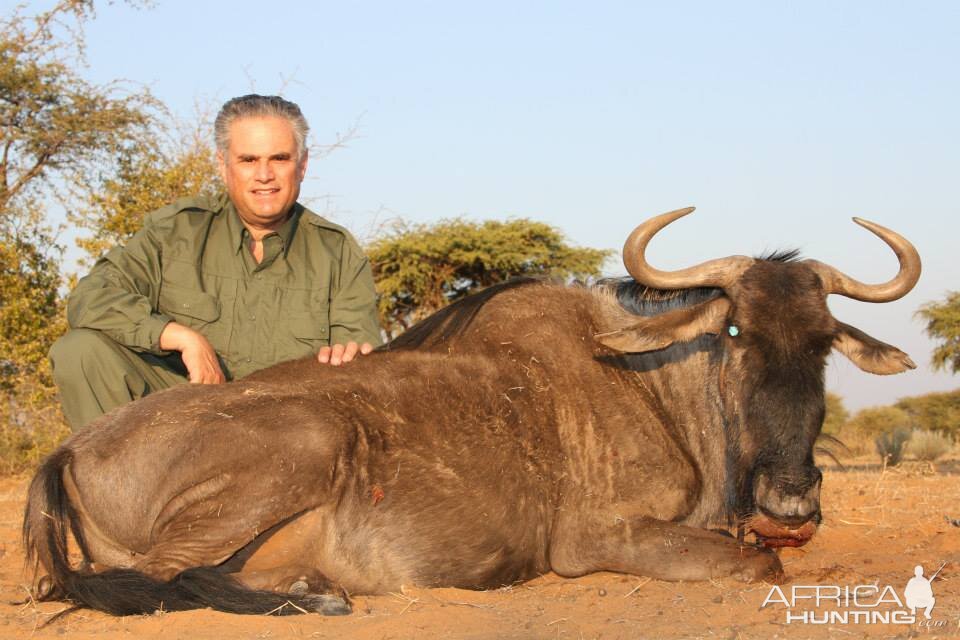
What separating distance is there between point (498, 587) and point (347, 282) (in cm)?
241

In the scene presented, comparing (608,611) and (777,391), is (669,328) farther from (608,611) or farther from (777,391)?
(608,611)

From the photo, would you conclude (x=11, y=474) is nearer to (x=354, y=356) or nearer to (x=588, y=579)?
(x=354, y=356)

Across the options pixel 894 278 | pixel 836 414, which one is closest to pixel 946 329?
pixel 836 414

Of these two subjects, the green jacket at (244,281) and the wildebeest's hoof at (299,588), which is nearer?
the wildebeest's hoof at (299,588)

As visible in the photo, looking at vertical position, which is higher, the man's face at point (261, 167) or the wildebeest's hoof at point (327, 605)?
the man's face at point (261, 167)

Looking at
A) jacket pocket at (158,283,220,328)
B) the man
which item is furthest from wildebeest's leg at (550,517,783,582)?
jacket pocket at (158,283,220,328)

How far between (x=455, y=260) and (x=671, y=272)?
19.4m

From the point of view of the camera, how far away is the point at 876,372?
5867 millimetres

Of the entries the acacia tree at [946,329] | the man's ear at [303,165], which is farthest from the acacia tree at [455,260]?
the man's ear at [303,165]

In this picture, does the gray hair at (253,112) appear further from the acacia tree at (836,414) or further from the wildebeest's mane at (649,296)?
the acacia tree at (836,414)

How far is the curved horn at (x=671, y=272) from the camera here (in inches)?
228

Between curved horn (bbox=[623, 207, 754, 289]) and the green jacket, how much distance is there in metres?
1.84

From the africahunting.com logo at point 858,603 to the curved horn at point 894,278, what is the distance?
1.68 metres

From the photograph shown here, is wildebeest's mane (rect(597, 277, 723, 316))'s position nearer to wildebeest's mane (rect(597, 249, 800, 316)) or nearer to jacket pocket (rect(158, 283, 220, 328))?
wildebeest's mane (rect(597, 249, 800, 316))
